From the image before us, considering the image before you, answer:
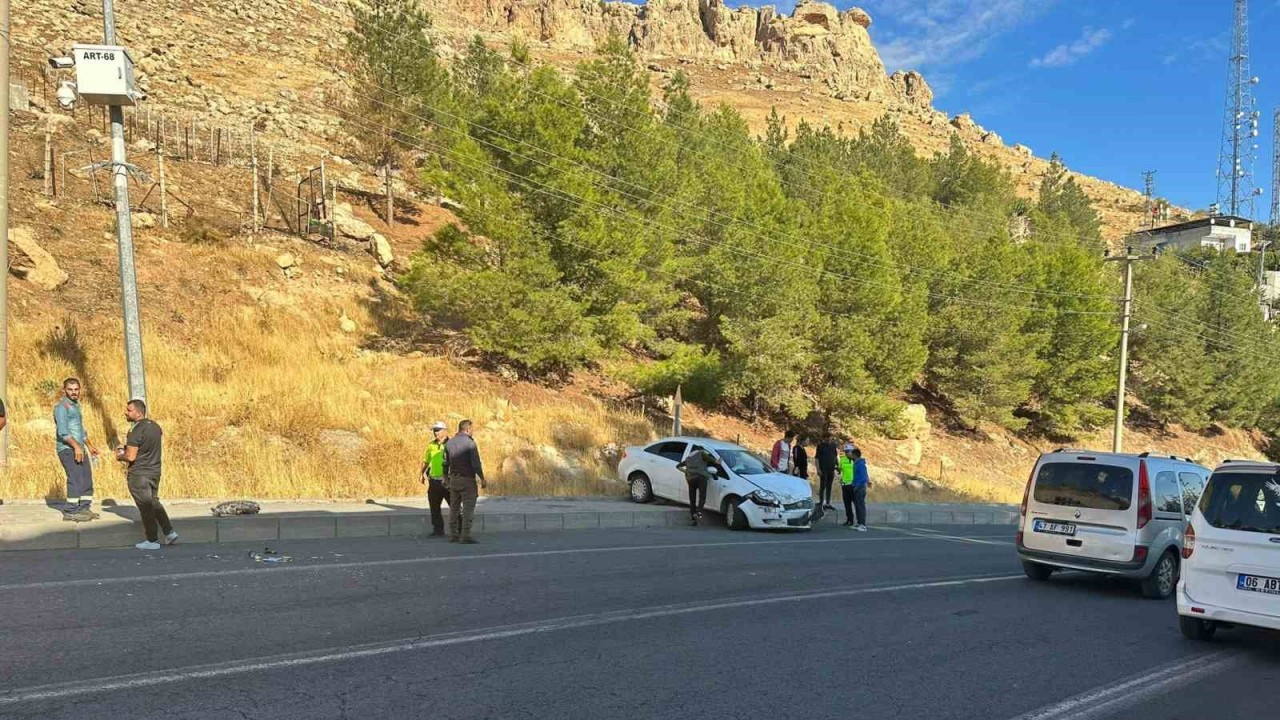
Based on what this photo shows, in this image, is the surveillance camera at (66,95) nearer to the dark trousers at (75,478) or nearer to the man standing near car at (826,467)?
the dark trousers at (75,478)

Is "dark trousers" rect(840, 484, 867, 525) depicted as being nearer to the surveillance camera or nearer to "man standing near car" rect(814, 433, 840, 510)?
"man standing near car" rect(814, 433, 840, 510)

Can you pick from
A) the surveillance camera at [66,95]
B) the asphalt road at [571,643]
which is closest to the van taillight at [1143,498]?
the asphalt road at [571,643]

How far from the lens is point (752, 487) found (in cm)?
1488

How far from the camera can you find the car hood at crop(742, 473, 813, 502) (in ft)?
49.2

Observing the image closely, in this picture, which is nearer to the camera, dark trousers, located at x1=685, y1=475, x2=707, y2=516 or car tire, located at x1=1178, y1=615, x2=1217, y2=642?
car tire, located at x1=1178, y1=615, x2=1217, y2=642

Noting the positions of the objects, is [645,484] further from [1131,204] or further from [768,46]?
[768,46]

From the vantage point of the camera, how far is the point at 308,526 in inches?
437

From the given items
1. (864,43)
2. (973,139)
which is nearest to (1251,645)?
(973,139)

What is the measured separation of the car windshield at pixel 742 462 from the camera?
612 inches

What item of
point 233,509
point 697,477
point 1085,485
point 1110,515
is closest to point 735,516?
point 697,477

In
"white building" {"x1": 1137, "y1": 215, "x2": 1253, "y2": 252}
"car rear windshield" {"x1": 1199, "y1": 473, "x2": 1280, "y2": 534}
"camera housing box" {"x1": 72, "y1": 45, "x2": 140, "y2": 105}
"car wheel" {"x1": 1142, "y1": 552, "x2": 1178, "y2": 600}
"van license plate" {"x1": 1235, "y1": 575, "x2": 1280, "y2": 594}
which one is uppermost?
"white building" {"x1": 1137, "y1": 215, "x2": 1253, "y2": 252}

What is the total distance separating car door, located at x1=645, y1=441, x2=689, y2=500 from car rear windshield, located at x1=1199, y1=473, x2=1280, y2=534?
10.3 meters

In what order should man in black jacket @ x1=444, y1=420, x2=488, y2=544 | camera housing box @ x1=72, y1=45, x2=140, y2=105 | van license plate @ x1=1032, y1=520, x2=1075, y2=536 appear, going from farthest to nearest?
1. camera housing box @ x1=72, y1=45, x2=140, y2=105
2. man in black jacket @ x1=444, y1=420, x2=488, y2=544
3. van license plate @ x1=1032, y1=520, x2=1075, y2=536

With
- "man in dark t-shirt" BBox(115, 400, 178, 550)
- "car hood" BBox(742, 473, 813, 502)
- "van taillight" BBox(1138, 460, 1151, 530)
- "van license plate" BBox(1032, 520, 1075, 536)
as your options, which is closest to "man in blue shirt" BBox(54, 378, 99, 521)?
"man in dark t-shirt" BBox(115, 400, 178, 550)
